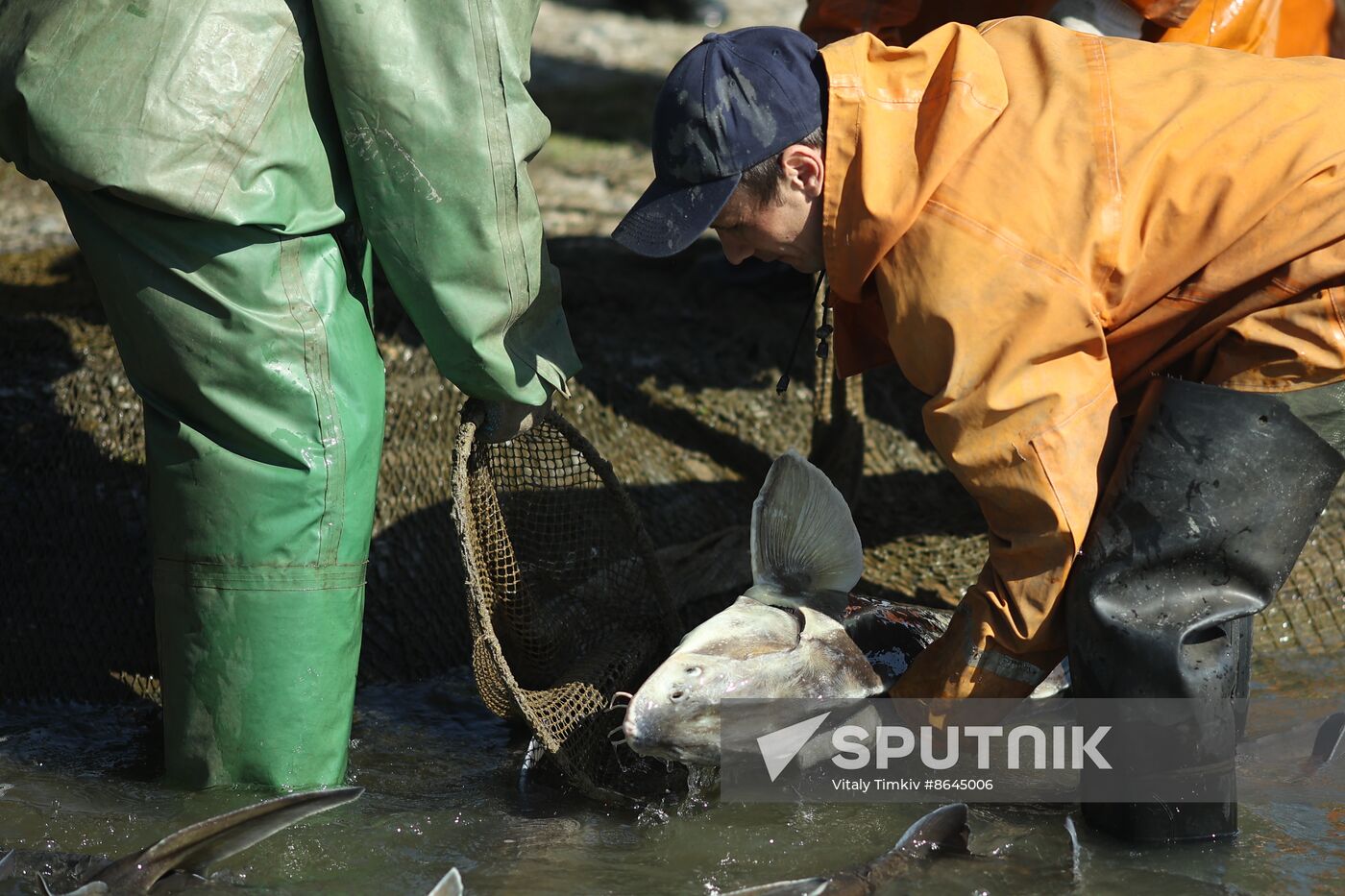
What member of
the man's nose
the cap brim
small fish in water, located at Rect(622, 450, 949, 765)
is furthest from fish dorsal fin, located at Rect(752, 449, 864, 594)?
the cap brim

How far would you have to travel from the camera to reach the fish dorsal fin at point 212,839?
101 inches

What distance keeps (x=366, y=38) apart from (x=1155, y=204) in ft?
5.05

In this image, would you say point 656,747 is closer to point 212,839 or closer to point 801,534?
point 801,534

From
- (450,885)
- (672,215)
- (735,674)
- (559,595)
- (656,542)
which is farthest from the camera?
(656,542)

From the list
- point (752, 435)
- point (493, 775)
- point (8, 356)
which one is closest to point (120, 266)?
point (493, 775)

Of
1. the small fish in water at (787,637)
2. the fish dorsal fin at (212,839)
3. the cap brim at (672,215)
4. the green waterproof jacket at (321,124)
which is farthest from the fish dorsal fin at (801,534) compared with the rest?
the fish dorsal fin at (212,839)

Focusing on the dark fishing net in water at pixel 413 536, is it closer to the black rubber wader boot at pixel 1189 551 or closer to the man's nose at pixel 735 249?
the man's nose at pixel 735 249

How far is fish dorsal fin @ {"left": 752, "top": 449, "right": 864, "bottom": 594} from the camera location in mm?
3084

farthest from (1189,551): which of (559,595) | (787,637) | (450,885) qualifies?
(559,595)

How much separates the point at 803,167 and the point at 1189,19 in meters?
1.85

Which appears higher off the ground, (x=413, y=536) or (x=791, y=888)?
(x=413, y=536)

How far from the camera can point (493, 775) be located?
3355 mm

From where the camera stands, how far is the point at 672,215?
9.16 feet

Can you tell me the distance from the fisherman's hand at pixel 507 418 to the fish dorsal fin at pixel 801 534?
569 mm
